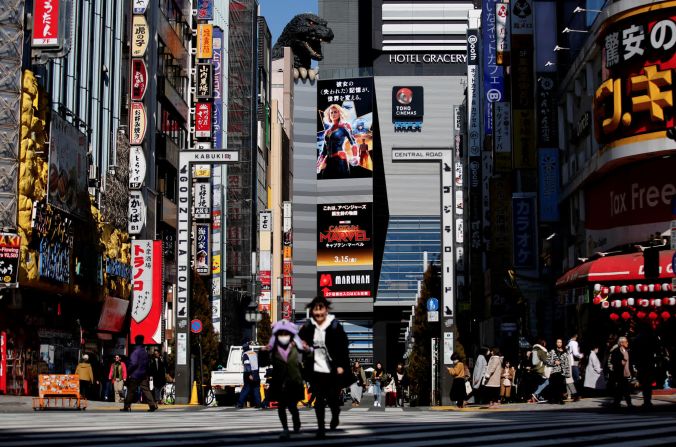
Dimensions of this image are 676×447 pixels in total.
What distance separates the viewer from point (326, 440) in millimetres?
13156

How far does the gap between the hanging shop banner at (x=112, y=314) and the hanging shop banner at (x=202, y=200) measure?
37.5 ft

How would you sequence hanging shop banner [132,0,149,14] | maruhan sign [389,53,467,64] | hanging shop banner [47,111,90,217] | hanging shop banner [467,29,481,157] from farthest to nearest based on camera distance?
1. maruhan sign [389,53,467,64]
2. hanging shop banner [467,29,481,157]
3. hanging shop banner [132,0,149,14]
4. hanging shop banner [47,111,90,217]

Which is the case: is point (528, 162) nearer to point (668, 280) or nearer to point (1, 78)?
point (668, 280)

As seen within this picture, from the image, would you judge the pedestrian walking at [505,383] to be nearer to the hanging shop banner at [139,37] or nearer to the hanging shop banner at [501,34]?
the hanging shop banner at [501,34]

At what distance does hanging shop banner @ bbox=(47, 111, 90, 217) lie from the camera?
39.4 meters

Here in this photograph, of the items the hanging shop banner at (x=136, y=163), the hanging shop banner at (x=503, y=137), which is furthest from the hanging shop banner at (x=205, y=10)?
the hanging shop banner at (x=503, y=137)

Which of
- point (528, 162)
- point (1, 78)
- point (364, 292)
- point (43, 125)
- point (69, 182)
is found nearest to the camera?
point (1, 78)

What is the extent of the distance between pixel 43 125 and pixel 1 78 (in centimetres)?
337

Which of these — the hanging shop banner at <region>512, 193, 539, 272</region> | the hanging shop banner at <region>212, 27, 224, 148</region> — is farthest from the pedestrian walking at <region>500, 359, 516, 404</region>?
the hanging shop banner at <region>212, 27, 224, 148</region>

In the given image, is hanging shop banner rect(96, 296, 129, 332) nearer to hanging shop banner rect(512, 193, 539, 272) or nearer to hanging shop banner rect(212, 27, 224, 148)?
hanging shop banner rect(512, 193, 539, 272)

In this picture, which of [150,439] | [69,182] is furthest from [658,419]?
[69,182]

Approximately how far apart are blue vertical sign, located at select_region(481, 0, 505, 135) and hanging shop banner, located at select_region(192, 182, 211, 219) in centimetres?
1643

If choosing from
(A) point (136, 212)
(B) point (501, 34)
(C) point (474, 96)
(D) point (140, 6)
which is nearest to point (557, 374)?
(A) point (136, 212)

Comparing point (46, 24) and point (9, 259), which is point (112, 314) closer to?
point (9, 259)
